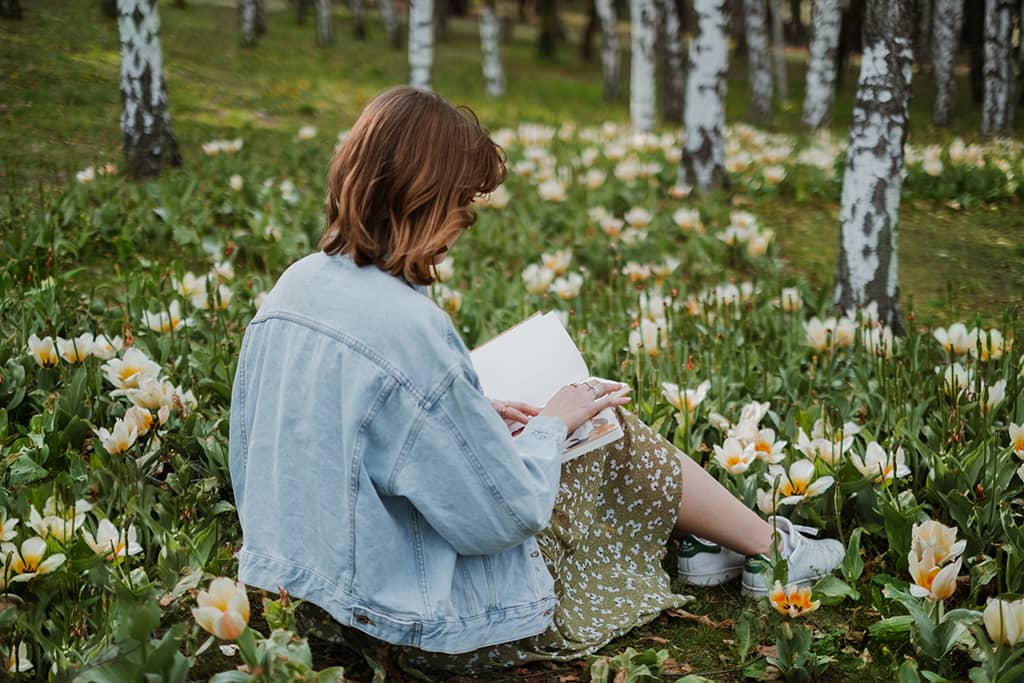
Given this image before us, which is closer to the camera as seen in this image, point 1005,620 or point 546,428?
point 1005,620

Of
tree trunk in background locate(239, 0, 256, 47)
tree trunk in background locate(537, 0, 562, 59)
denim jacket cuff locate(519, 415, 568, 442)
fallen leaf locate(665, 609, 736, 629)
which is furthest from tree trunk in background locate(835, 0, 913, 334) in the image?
tree trunk in background locate(537, 0, 562, 59)

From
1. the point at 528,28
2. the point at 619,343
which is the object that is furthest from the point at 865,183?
the point at 528,28

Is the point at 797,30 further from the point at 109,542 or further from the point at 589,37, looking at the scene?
the point at 109,542

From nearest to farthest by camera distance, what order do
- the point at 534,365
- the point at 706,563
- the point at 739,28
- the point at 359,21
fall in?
the point at 534,365
the point at 706,563
the point at 359,21
the point at 739,28

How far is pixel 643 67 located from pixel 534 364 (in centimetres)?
1063

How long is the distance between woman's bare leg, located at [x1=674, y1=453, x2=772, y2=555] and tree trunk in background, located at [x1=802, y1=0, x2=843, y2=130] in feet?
37.0

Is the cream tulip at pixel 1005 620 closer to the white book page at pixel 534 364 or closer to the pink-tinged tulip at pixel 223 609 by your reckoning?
the white book page at pixel 534 364

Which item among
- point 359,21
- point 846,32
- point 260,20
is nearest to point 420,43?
point 260,20

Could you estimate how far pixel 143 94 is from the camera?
6535mm

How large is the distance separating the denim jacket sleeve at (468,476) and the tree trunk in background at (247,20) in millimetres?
14954

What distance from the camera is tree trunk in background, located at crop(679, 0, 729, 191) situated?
25.8 feet

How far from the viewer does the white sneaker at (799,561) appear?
110 inches

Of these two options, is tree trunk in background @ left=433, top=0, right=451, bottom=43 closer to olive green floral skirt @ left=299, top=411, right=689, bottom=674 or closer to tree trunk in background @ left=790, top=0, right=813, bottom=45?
tree trunk in background @ left=790, top=0, right=813, bottom=45


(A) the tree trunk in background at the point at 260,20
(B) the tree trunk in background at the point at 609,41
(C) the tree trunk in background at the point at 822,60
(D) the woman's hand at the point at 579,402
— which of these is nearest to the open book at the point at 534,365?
(D) the woman's hand at the point at 579,402
